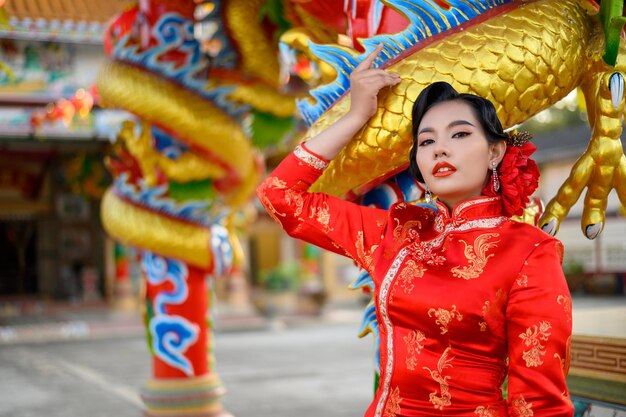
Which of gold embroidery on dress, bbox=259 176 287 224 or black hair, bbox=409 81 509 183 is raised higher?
black hair, bbox=409 81 509 183

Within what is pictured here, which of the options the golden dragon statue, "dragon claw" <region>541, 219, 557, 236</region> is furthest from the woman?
the golden dragon statue

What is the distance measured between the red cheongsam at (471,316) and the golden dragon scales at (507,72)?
0.76 ft

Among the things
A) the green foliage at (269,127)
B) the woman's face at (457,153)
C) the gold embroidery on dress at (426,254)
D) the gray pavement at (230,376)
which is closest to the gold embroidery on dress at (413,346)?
the gold embroidery on dress at (426,254)

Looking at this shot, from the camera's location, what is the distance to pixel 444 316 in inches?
42.3

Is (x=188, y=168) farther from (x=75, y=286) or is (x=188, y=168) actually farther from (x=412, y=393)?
(x=75, y=286)

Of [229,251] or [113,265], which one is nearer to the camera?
[229,251]

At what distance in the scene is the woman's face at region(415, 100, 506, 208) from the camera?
3.69 feet

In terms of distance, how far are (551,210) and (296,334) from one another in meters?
8.32

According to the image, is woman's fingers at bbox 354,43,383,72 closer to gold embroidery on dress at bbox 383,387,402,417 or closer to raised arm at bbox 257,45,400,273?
raised arm at bbox 257,45,400,273

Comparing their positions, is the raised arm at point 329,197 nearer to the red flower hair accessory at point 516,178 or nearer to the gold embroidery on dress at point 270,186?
the gold embroidery on dress at point 270,186

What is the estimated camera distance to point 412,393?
1130 millimetres

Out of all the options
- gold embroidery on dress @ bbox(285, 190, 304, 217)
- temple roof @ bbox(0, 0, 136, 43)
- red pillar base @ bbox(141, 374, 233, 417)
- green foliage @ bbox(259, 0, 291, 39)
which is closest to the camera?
gold embroidery on dress @ bbox(285, 190, 304, 217)

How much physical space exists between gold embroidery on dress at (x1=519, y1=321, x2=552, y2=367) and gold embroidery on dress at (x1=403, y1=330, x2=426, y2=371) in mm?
164

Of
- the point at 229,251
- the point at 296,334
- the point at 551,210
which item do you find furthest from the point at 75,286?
the point at 551,210
